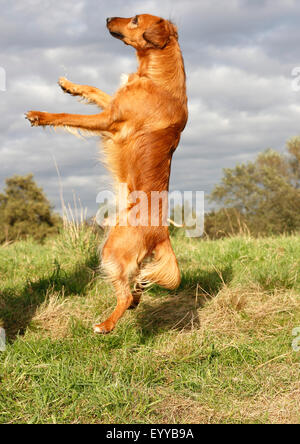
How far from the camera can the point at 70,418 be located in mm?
2730

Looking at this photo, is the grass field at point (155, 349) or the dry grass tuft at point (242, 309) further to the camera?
the dry grass tuft at point (242, 309)

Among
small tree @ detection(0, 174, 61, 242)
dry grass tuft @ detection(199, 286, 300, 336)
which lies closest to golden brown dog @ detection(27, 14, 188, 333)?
dry grass tuft @ detection(199, 286, 300, 336)

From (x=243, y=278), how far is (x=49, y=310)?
2311 mm

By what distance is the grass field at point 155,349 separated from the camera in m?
2.85

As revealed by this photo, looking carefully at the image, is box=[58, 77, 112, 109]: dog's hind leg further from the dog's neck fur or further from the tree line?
the tree line

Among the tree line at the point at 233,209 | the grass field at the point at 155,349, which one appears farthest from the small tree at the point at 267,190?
the grass field at the point at 155,349

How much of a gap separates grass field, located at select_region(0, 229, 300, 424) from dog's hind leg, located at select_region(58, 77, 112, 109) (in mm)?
1990

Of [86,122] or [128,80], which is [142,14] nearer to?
[128,80]

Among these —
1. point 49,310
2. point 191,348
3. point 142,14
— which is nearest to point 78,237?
point 49,310

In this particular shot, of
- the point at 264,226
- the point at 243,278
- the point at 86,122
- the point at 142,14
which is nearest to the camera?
the point at 86,122

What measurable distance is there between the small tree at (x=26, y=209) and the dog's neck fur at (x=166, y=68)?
11.7m

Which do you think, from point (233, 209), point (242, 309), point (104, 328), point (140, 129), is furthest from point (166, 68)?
point (233, 209)

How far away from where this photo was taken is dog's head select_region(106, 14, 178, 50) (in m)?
3.43

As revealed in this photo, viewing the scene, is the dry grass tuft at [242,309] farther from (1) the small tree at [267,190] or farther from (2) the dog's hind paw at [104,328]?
(1) the small tree at [267,190]
